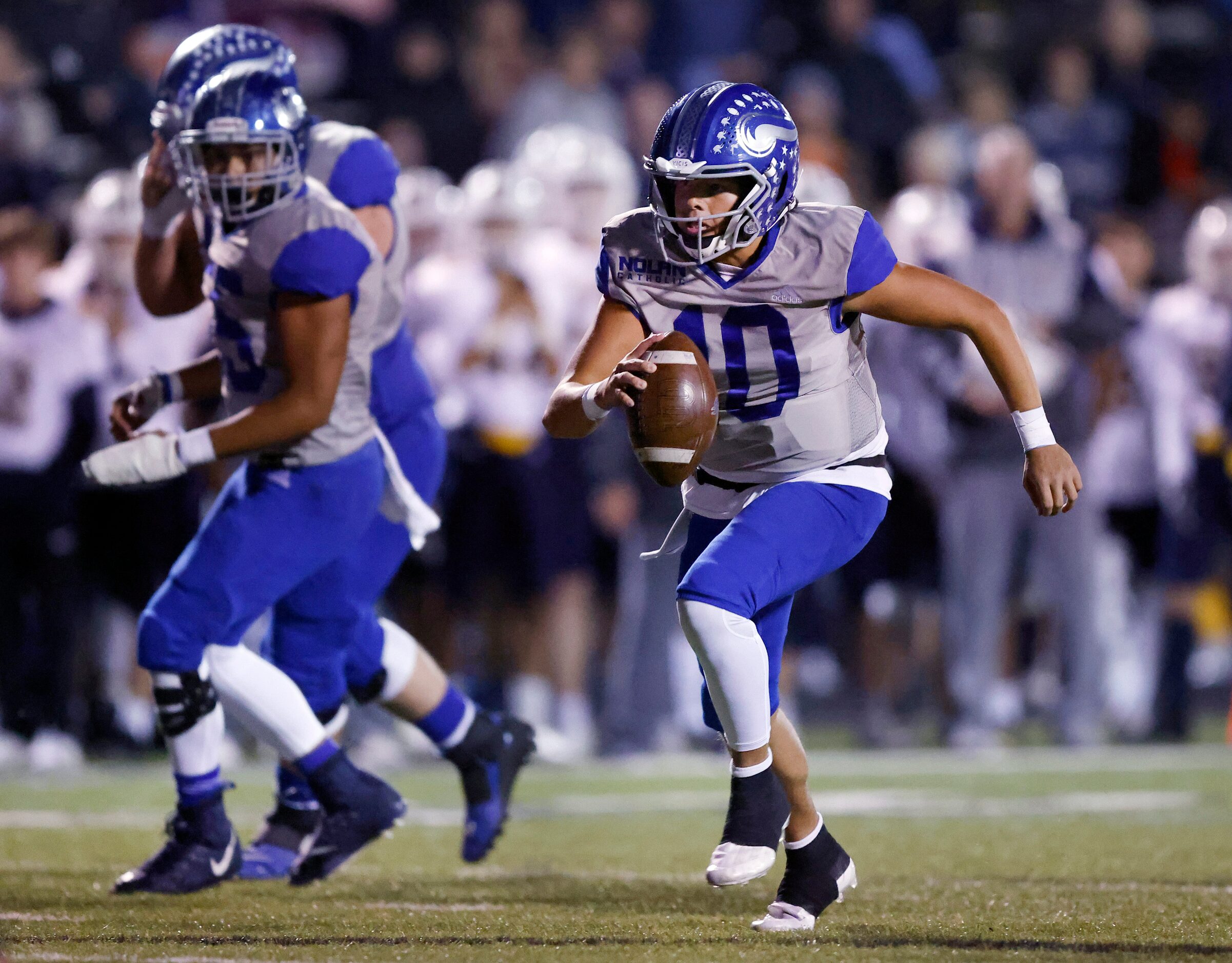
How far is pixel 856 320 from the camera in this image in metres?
4.04

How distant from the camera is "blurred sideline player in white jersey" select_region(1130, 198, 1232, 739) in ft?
26.7

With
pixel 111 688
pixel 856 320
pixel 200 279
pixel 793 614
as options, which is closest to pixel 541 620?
pixel 793 614

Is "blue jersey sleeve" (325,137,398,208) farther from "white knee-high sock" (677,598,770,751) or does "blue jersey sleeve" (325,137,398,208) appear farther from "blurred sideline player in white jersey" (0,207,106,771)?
"blurred sideline player in white jersey" (0,207,106,771)

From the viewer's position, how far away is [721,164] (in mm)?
3814

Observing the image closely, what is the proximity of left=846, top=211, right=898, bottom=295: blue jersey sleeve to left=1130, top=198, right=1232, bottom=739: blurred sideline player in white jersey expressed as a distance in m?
4.54

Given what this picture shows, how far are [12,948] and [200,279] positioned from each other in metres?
1.87

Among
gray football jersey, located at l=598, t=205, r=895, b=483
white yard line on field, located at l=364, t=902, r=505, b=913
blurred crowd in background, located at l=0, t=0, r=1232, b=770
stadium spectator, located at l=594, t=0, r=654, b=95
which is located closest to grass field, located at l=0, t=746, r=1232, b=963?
white yard line on field, located at l=364, t=902, r=505, b=913

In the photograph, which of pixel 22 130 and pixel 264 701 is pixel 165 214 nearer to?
pixel 264 701

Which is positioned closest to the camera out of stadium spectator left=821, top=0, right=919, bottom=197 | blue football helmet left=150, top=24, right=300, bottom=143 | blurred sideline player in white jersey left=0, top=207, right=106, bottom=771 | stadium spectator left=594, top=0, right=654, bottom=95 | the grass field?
the grass field

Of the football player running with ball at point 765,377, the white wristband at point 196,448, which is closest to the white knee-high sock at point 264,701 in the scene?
the white wristband at point 196,448

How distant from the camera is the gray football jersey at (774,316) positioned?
3871mm

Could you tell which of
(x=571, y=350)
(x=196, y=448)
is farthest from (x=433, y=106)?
(x=196, y=448)

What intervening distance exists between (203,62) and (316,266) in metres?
0.76

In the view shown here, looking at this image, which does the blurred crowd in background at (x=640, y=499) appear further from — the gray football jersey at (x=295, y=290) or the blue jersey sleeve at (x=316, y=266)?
the blue jersey sleeve at (x=316, y=266)
